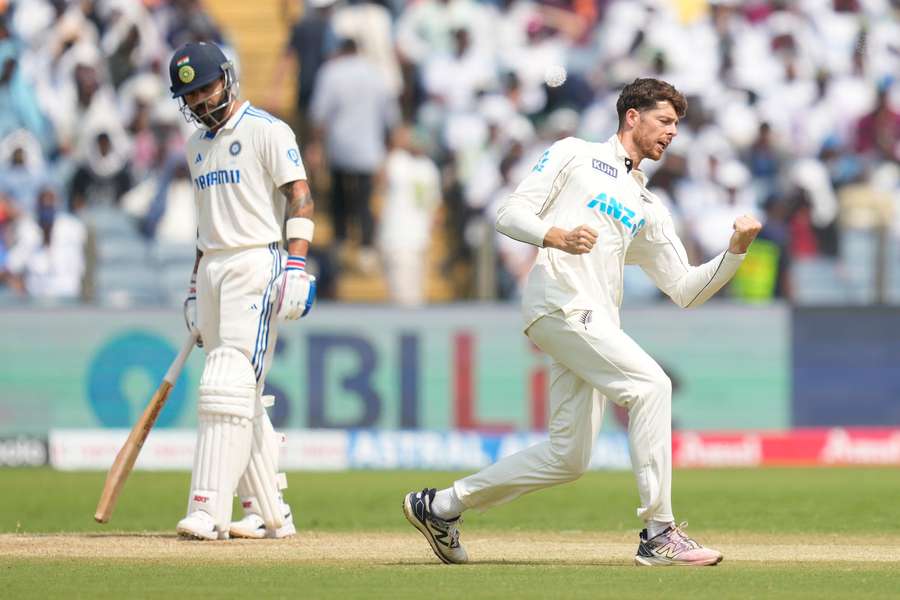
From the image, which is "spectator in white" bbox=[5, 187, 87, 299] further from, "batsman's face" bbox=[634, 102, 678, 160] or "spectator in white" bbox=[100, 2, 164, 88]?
"batsman's face" bbox=[634, 102, 678, 160]

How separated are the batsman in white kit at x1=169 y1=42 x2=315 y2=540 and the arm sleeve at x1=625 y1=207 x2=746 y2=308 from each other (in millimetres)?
1446

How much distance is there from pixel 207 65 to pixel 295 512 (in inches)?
132

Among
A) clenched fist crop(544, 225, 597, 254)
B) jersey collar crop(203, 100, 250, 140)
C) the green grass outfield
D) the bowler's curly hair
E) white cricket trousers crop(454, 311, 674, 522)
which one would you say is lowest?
the green grass outfield

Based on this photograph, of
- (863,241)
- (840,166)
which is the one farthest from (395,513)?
(840,166)

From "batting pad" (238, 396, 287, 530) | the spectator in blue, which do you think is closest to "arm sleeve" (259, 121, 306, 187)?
"batting pad" (238, 396, 287, 530)

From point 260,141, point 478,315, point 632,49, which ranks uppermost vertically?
point 632,49

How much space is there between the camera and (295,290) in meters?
7.55

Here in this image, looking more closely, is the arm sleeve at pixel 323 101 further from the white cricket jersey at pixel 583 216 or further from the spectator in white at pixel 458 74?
the white cricket jersey at pixel 583 216

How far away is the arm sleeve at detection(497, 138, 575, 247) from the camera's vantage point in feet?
22.0

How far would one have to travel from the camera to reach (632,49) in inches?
666

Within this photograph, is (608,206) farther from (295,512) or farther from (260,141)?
(295,512)

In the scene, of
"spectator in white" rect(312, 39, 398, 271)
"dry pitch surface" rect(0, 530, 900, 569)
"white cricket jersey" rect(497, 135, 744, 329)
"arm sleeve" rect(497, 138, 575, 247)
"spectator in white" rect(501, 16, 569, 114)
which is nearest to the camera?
"arm sleeve" rect(497, 138, 575, 247)

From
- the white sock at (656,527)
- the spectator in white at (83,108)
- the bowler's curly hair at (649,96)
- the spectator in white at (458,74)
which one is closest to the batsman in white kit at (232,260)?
the bowler's curly hair at (649,96)

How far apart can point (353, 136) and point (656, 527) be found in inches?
352
